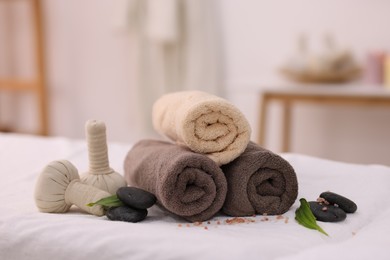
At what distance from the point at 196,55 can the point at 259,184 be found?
5.70 ft

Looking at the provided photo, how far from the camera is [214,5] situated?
2.59m

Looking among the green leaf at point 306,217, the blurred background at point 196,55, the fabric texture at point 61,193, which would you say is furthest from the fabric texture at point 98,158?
the blurred background at point 196,55

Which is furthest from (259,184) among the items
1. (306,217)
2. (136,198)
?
(136,198)

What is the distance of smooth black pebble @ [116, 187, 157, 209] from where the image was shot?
0.83m

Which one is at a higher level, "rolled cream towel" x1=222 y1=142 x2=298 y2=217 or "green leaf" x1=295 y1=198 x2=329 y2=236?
"rolled cream towel" x1=222 y1=142 x2=298 y2=217

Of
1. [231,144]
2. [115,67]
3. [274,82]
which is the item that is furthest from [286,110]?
[231,144]

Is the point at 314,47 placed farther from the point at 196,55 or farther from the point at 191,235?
the point at 191,235

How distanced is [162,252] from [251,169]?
0.21 m

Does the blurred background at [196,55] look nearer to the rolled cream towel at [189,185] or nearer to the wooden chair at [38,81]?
the wooden chair at [38,81]

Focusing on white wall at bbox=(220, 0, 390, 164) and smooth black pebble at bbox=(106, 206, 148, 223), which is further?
white wall at bbox=(220, 0, 390, 164)

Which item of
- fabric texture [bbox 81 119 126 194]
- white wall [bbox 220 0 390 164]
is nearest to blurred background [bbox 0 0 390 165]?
white wall [bbox 220 0 390 164]

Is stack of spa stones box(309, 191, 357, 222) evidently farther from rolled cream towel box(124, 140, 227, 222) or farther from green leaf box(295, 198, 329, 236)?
rolled cream towel box(124, 140, 227, 222)

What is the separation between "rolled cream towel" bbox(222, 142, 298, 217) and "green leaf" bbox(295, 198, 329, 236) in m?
0.03

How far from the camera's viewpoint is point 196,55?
2551mm
